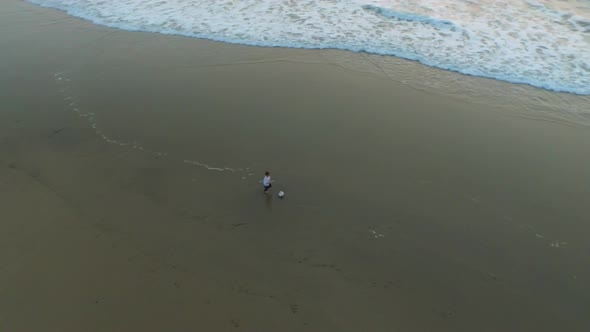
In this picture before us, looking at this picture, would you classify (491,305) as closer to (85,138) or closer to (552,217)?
(552,217)

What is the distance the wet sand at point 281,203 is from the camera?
714 cm

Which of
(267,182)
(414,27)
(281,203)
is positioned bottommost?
(281,203)

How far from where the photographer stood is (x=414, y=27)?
655 inches

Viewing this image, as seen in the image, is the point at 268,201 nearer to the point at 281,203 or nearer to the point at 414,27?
the point at 281,203

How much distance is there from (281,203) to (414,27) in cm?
1158

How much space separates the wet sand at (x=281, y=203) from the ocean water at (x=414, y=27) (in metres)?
1.74

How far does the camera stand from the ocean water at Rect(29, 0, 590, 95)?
46.9ft

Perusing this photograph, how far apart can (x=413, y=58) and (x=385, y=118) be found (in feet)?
15.0

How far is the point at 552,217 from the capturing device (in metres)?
8.69

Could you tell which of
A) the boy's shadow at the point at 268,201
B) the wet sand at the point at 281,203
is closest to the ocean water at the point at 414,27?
the wet sand at the point at 281,203

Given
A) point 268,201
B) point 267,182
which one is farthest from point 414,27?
point 268,201

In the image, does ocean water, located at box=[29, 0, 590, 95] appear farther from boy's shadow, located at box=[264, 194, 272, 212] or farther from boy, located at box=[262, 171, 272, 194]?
boy's shadow, located at box=[264, 194, 272, 212]

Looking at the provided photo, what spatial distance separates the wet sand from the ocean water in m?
1.74

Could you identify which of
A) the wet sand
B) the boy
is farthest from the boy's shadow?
the boy
